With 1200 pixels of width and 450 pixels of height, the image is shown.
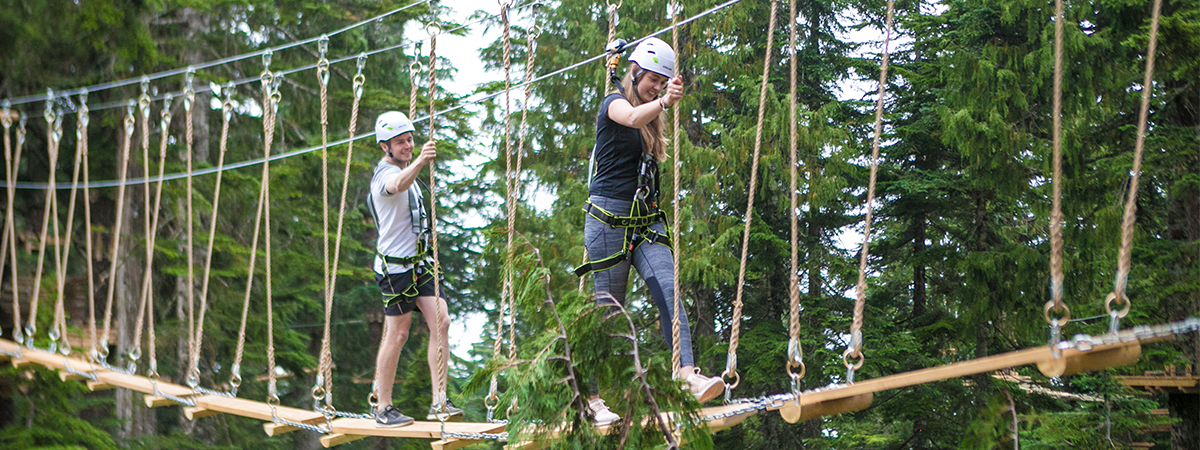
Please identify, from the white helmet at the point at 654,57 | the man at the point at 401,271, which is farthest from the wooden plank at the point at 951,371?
the man at the point at 401,271

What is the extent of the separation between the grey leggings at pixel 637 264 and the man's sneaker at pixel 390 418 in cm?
101

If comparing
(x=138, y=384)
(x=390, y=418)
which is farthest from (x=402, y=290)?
(x=138, y=384)

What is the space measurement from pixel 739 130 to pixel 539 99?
95.2 inches

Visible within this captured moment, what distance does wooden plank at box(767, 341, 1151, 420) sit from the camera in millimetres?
2152

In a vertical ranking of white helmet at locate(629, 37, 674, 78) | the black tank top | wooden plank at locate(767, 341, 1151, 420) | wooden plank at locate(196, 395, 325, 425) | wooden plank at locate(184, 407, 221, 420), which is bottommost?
wooden plank at locate(184, 407, 221, 420)

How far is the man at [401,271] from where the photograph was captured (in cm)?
352

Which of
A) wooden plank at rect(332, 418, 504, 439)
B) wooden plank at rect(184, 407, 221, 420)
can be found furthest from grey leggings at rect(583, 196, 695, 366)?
wooden plank at rect(184, 407, 221, 420)

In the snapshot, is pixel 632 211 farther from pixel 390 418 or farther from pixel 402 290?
pixel 390 418

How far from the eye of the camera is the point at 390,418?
140 inches

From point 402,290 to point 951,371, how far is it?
6.51 ft

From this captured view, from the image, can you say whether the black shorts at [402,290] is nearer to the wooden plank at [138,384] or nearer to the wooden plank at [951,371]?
the wooden plank at [138,384]

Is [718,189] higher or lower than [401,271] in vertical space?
higher

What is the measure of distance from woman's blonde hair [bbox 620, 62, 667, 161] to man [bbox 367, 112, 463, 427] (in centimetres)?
95

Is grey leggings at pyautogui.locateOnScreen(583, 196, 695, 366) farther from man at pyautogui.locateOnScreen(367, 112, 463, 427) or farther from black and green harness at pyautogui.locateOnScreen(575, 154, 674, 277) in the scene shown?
man at pyautogui.locateOnScreen(367, 112, 463, 427)
